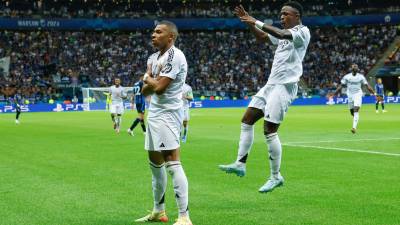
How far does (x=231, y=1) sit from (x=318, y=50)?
41.0ft

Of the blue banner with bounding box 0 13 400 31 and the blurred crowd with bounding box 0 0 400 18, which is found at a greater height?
the blurred crowd with bounding box 0 0 400 18

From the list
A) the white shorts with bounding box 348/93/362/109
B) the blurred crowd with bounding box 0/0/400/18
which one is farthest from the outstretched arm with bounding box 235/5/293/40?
the blurred crowd with bounding box 0/0/400/18

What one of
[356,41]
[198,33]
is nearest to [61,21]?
[198,33]

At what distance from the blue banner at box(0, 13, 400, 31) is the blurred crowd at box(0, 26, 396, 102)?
1.96 meters

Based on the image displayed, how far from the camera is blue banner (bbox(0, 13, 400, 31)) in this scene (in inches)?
2805

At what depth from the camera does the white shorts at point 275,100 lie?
9.99 meters

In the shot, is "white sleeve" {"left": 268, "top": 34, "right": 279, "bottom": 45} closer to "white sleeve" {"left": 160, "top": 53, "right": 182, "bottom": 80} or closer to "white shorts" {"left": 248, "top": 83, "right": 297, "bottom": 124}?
"white shorts" {"left": 248, "top": 83, "right": 297, "bottom": 124}

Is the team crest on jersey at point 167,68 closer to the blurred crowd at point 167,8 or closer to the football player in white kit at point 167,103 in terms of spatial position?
the football player in white kit at point 167,103

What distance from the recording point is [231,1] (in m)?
82.7

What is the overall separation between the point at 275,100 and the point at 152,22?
68.3 meters

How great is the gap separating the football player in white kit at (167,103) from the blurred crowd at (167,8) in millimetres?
67328

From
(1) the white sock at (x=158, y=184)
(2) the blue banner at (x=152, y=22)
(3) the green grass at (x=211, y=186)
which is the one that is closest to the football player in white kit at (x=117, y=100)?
(3) the green grass at (x=211, y=186)

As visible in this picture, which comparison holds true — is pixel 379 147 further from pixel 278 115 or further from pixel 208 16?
pixel 208 16

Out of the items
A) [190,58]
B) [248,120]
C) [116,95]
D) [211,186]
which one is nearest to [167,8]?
[190,58]
